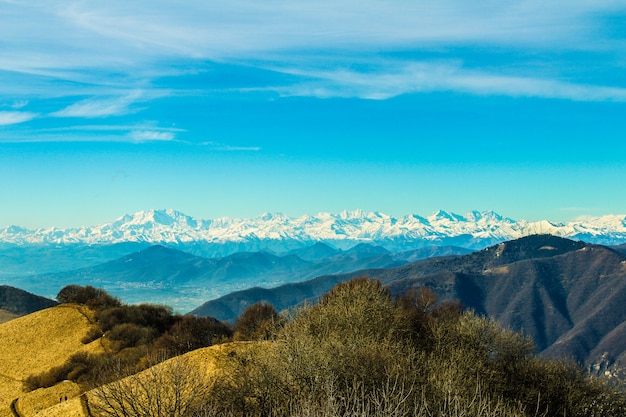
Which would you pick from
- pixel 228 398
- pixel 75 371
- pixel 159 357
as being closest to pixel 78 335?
pixel 75 371

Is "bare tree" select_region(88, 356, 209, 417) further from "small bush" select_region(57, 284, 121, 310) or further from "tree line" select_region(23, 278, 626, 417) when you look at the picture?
"small bush" select_region(57, 284, 121, 310)

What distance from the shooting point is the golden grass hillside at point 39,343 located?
6962 centimetres

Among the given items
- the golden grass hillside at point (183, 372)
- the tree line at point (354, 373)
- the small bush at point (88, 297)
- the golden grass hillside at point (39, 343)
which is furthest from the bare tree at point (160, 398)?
the small bush at point (88, 297)

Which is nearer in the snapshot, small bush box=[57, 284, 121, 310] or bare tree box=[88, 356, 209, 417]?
bare tree box=[88, 356, 209, 417]

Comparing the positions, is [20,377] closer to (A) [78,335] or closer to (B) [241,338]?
(A) [78,335]

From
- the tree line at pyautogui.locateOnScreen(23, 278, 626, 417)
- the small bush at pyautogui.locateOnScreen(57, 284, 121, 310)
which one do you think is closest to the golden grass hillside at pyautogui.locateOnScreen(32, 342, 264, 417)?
the tree line at pyautogui.locateOnScreen(23, 278, 626, 417)

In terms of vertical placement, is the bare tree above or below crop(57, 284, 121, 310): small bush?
above

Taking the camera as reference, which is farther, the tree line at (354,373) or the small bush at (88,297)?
the small bush at (88,297)

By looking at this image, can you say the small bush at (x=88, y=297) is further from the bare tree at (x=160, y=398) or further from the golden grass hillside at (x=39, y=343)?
the bare tree at (x=160, y=398)

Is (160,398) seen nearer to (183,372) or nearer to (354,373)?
(183,372)

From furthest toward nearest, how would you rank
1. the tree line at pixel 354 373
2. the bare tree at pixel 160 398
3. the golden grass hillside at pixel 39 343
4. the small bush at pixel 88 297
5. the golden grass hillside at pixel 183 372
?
the small bush at pixel 88 297
the golden grass hillside at pixel 39 343
the golden grass hillside at pixel 183 372
the bare tree at pixel 160 398
the tree line at pixel 354 373

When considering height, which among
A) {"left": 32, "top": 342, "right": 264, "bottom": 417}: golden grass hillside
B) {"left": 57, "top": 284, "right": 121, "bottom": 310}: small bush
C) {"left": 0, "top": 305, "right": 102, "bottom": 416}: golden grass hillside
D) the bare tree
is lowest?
{"left": 0, "top": 305, "right": 102, "bottom": 416}: golden grass hillside

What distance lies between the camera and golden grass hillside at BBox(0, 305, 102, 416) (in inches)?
2741

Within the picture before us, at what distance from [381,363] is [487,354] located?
118ft
